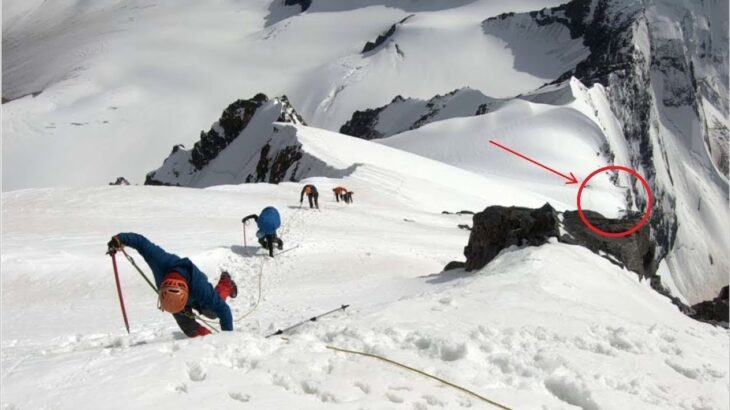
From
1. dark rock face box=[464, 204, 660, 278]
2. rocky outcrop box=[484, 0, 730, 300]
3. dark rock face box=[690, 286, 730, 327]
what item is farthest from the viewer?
rocky outcrop box=[484, 0, 730, 300]

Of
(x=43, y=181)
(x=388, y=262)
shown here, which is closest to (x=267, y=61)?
(x=43, y=181)

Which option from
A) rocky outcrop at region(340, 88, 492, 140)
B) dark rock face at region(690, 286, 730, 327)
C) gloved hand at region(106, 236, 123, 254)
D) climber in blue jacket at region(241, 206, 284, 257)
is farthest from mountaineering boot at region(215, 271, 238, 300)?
rocky outcrop at region(340, 88, 492, 140)

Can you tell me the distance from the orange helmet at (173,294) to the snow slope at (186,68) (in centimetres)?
10293

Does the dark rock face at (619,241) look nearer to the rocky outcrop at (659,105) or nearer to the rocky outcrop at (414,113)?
the rocky outcrop at (414,113)

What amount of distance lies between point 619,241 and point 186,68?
5845 inches

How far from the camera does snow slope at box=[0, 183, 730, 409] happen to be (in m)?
5.93

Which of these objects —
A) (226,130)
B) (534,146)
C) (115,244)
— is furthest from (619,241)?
(226,130)

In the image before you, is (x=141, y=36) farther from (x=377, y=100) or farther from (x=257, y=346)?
(x=257, y=346)

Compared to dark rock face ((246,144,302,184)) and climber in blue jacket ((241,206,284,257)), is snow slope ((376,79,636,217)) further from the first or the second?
climber in blue jacket ((241,206,284,257))

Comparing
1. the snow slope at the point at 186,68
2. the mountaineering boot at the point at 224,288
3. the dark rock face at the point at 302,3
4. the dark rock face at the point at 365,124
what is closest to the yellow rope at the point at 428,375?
the mountaineering boot at the point at 224,288

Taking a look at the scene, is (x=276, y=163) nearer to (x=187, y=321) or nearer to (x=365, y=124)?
(x=187, y=321)

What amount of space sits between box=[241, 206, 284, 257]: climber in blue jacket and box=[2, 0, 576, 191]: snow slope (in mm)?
94372

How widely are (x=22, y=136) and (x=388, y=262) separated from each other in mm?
117201

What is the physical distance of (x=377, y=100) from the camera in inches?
5443
